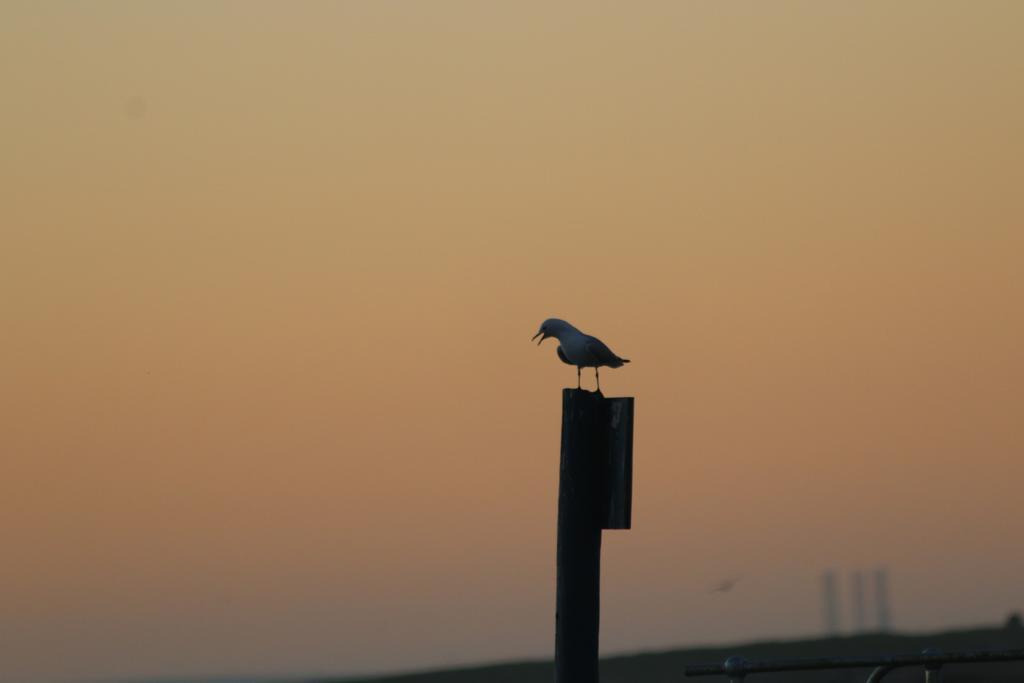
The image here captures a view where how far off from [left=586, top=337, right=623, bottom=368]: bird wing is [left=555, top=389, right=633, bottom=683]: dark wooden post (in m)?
2.24

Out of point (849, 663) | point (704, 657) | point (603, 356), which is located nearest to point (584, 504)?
point (849, 663)

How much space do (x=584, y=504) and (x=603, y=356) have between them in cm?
245

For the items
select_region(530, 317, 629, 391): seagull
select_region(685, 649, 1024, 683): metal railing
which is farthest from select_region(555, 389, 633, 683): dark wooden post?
select_region(530, 317, 629, 391): seagull

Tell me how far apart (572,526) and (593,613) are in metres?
0.53

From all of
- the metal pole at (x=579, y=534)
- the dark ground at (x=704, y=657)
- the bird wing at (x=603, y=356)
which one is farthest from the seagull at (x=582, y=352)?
the dark ground at (x=704, y=657)

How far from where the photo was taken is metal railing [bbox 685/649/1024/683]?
8.82 metres

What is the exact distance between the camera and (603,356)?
11.5m

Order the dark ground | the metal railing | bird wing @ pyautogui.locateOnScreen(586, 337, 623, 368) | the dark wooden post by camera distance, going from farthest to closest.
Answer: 1. the dark ground
2. bird wing @ pyautogui.locateOnScreen(586, 337, 623, 368)
3. the dark wooden post
4. the metal railing

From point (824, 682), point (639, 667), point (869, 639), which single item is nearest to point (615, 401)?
point (824, 682)

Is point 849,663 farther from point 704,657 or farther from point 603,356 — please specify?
point 704,657

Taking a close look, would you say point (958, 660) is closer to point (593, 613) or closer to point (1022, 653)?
point (1022, 653)

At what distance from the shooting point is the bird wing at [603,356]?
1147cm

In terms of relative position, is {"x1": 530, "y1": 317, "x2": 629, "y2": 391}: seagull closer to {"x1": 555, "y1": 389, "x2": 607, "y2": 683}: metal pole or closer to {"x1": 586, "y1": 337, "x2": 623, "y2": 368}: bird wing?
{"x1": 586, "y1": 337, "x2": 623, "y2": 368}: bird wing

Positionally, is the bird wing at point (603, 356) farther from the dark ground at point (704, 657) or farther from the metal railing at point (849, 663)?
the dark ground at point (704, 657)
